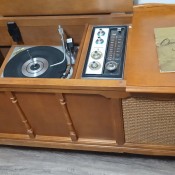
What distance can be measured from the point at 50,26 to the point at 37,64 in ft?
0.64

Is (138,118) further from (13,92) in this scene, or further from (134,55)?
(13,92)

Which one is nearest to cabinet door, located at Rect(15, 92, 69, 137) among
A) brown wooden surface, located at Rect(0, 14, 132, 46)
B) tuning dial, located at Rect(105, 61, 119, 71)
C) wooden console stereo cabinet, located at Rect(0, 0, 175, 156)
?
wooden console stereo cabinet, located at Rect(0, 0, 175, 156)

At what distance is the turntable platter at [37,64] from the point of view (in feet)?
3.91

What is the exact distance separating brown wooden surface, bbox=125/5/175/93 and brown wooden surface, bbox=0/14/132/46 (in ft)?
0.33

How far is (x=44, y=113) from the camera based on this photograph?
1173 millimetres

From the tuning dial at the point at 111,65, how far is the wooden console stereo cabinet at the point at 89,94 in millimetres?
56

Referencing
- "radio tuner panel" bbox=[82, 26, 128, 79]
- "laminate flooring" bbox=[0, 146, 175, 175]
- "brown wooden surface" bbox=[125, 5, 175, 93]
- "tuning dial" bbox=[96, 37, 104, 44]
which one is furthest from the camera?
"laminate flooring" bbox=[0, 146, 175, 175]

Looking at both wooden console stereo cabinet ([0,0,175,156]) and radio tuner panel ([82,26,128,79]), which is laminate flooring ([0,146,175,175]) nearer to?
wooden console stereo cabinet ([0,0,175,156])

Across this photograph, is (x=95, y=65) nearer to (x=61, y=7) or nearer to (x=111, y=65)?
(x=111, y=65)

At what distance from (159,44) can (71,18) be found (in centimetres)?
44

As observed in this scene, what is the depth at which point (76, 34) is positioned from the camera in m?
1.31

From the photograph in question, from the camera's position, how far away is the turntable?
1.19 metres

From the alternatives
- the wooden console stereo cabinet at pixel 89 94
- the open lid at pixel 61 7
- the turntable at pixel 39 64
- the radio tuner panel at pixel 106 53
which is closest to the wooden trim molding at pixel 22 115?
the wooden console stereo cabinet at pixel 89 94

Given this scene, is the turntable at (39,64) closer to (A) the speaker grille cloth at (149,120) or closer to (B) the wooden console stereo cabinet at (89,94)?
(B) the wooden console stereo cabinet at (89,94)
